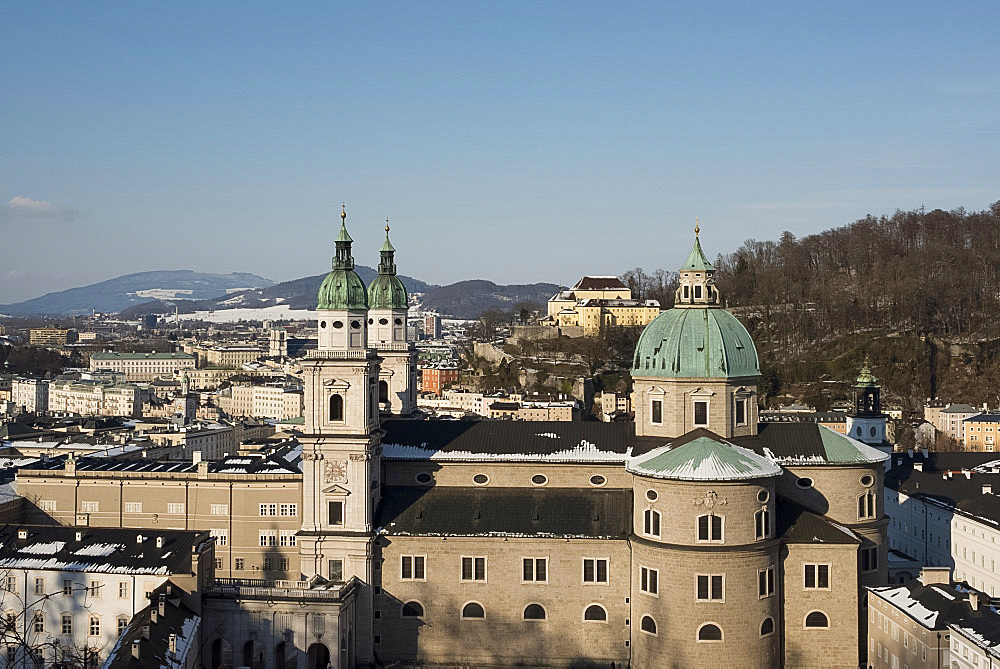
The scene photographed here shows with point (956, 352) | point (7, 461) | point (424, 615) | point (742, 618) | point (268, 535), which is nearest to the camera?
point (742, 618)

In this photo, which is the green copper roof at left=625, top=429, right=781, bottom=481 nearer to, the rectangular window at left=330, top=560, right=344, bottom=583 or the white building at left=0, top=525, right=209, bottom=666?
the rectangular window at left=330, top=560, right=344, bottom=583

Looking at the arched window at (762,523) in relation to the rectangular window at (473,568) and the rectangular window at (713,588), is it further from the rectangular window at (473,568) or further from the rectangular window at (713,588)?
the rectangular window at (473,568)

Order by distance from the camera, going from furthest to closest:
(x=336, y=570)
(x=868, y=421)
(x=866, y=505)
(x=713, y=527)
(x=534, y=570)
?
(x=868, y=421)
(x=866, y=505)
(x=336, y=570)
(x=534, y=570)
(x=713, y=527)

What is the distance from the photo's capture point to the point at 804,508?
5581 cm

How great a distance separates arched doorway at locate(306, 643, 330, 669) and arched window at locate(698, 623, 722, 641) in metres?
16.7

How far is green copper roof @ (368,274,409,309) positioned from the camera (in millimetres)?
69688

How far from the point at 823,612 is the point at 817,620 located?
47 cm

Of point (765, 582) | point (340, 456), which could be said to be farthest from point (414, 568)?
point (765, 582)

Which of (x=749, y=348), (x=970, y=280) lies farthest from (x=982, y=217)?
(x=749, y=348)

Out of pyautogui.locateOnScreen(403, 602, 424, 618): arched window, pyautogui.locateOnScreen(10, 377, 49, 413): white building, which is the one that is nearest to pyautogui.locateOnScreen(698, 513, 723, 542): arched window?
pyautogui.locateOnScreen(403, 602, 424, 618): arched window

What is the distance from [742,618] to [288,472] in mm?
31896

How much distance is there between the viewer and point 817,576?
53.5m

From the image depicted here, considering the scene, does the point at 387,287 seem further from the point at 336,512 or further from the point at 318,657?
the point at 318,657

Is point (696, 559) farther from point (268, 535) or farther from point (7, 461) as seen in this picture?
point (7, 461)
